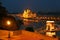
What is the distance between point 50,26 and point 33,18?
94.3ft

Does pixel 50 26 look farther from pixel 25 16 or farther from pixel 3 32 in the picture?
pixel 25 16

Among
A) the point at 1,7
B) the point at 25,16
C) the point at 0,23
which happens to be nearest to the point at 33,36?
the point at 0,23

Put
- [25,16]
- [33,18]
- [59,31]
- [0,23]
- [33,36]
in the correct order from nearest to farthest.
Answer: [33,36] < [0,23] < [59,31] < [25,16] < [33,18]

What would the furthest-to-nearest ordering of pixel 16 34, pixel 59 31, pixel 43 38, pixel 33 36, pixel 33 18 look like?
pixel 33 18
pixel 59 31
pixel 16 34
pixel 33 36
pixel 43 38

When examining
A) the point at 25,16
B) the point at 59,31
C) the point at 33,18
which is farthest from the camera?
the point at 33,18

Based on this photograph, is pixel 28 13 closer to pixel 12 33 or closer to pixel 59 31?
pixel 59 31

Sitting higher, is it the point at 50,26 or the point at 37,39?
the point at 37,39

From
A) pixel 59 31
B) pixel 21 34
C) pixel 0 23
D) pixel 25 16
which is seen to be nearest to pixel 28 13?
pixel 25 16

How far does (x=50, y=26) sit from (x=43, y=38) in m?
14.4

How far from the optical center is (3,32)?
13297 millimetres

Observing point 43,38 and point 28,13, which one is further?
point 28,13

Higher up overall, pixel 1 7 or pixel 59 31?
pixel 1 7

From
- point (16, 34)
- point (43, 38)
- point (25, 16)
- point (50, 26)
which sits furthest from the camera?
point (25, 16)

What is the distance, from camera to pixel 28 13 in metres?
50.7
